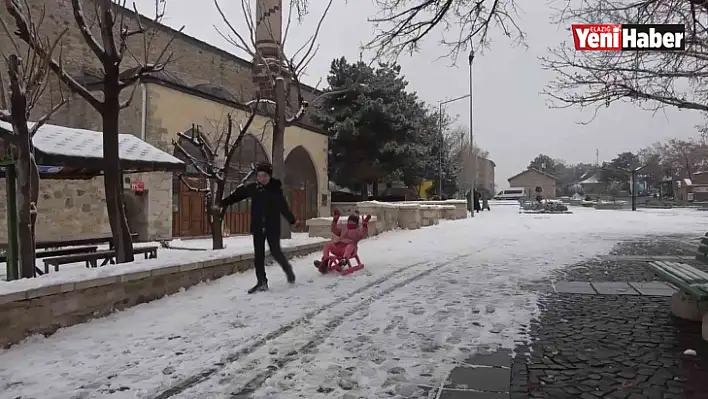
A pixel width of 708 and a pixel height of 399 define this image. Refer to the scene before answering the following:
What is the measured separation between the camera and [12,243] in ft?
21.9

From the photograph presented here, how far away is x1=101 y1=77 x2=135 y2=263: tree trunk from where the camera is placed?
285 inches

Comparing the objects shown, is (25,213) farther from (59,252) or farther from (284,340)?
(284,340)

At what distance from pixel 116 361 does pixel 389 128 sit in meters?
25.5

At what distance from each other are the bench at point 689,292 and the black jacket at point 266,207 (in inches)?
167

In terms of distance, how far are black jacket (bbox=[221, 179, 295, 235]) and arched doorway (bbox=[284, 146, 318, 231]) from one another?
63.7 ft

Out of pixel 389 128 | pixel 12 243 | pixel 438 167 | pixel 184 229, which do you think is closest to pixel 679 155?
pixel 438 167

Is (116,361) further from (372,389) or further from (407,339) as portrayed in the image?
(407,339)

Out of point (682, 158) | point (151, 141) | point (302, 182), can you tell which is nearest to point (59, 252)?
point (151, 141)

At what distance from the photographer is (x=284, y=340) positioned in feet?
15.7

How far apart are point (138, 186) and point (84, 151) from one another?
365 inches

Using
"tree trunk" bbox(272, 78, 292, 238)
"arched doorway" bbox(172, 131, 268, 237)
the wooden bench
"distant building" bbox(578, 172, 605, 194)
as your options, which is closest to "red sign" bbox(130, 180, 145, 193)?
"arched doorway" bbox(172, 131, 268, 237)

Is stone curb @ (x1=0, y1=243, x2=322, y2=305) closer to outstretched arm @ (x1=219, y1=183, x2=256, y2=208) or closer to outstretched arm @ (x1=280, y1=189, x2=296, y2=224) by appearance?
outstretched arm @ (x1=219, y1=183, x2=256, y2=208)

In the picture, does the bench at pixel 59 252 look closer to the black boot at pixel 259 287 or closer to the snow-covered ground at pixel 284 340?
the snow-covered ground at pixel 284 340

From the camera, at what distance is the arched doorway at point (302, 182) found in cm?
2672
